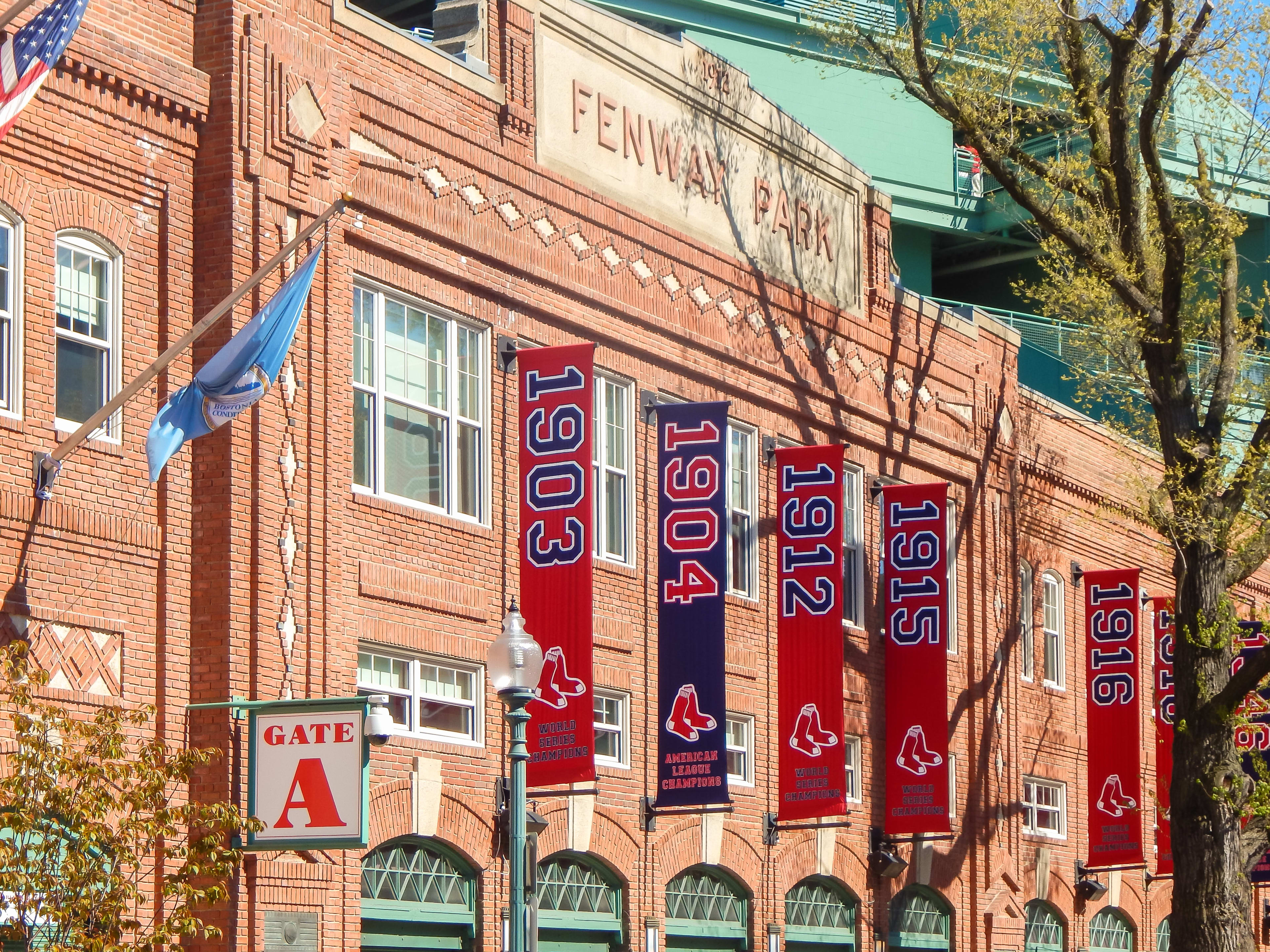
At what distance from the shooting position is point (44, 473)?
16.0 m

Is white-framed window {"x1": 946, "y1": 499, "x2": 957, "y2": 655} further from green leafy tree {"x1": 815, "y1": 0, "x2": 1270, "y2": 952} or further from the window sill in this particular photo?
the window sill

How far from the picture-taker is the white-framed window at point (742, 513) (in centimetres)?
2520

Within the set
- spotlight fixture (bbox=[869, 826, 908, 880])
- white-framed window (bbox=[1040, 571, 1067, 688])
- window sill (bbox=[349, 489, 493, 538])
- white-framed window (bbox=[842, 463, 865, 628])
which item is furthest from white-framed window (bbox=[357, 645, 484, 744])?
white-framed window (bbox=[1040, 571, 1067, 688])

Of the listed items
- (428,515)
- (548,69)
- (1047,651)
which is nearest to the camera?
(428,515)

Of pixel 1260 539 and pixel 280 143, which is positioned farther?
pixel 1260 539

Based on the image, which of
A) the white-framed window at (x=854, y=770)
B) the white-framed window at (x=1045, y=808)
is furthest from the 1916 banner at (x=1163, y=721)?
the white-framed window at (x=854, y=770)

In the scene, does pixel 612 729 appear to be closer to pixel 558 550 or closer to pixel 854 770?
pixel 558 550

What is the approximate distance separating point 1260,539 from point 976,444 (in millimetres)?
6419

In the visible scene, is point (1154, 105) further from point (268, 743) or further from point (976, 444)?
point (268, 743)

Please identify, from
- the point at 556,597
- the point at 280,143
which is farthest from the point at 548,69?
the point at 556,597

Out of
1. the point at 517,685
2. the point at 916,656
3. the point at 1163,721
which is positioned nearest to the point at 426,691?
the point at 517,685

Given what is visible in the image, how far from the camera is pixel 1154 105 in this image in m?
24.5

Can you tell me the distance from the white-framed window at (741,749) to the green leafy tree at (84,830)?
10910 millimetres

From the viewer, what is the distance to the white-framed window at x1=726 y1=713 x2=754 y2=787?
81.3ft
